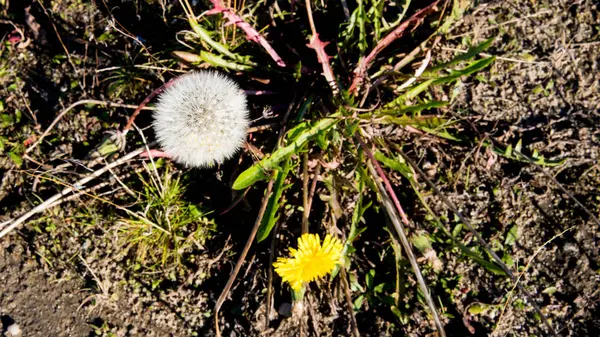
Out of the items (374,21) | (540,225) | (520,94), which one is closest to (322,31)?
(374,21)

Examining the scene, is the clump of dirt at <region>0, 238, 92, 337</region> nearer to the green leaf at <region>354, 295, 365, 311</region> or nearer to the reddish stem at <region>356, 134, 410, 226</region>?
the green leaf at <region>354, 295, 365, 311</region>

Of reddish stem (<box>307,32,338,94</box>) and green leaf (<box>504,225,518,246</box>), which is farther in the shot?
green leaf (<box>504,225,518,246</box>)

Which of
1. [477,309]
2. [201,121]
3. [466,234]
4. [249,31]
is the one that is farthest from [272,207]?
[477,309]

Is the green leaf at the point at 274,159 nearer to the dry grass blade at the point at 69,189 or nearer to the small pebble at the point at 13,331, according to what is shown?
the dry grass blade at the point at 69,189

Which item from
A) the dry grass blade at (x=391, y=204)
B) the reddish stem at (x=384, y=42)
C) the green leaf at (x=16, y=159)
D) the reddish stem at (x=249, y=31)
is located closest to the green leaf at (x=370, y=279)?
the dry grass blade at (x=391, y=204)

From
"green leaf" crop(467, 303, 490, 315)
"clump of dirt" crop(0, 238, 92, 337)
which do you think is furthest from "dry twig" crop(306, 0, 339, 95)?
"clump of dirt" crop(0, 238, 92, 337)

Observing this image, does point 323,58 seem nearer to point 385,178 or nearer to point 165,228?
point 385,178
